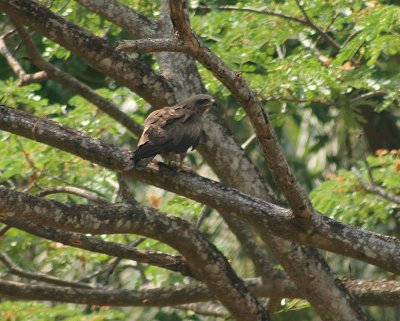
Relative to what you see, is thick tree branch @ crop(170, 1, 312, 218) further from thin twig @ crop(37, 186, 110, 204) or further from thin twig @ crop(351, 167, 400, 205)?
thin twig @ crop(351, 167, 400, 205)

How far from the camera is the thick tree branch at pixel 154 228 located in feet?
16.8

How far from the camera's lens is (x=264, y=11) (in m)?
7.73

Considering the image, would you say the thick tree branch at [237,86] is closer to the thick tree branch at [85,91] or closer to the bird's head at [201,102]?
the bird's head at [201,102]

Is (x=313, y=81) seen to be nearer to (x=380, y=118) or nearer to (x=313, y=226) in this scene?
(x=313, y=226)

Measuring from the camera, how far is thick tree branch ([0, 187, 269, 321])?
5121 mm

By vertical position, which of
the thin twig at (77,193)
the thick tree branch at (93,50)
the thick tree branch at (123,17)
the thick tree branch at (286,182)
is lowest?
the thick tree branch at (286,182)

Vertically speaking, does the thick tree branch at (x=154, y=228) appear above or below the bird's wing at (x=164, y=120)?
below

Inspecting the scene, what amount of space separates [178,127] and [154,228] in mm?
627

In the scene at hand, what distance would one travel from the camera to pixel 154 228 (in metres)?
5.86

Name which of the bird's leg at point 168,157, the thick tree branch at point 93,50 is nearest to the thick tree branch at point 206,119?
the thick tree branch at point 93,50

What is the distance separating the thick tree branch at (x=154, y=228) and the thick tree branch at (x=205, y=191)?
291mm

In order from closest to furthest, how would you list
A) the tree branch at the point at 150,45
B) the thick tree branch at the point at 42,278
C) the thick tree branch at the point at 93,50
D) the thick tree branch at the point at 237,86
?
the tree branch at the point at 150,45
the thick tree branch at the point at 237,86
the thick tree branch at the point at 93,50
the thick tree branch at the point at 42,278

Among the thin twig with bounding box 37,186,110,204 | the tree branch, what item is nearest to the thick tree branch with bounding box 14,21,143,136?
the thin twig with bounding box 37,186,110,204

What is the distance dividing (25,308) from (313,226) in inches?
118
